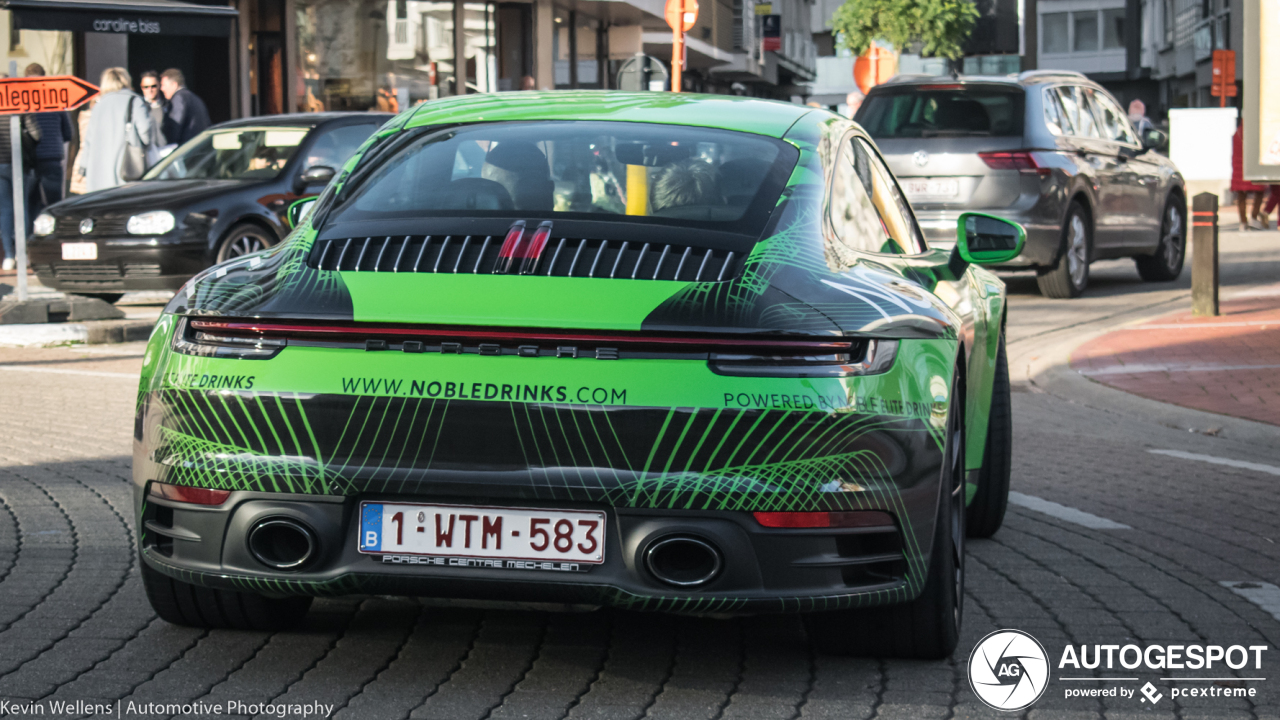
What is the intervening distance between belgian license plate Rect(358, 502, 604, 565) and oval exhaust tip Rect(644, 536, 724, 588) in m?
0.12

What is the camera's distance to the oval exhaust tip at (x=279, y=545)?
3742mm

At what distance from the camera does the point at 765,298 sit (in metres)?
3.69

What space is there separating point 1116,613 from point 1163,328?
27.9ft

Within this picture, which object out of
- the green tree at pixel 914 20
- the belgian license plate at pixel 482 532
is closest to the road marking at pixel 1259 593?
the belgian license plate at pixel 482 532

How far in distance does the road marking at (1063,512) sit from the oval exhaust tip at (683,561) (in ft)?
9.12

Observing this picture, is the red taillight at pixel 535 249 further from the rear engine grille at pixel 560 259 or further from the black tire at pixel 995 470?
the black tire at pixel 995 470

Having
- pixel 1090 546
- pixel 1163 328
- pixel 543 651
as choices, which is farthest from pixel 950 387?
pixel 1163 328

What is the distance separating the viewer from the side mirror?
13891 mm

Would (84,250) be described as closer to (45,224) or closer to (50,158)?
(45,224)

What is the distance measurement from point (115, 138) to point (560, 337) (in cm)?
1455

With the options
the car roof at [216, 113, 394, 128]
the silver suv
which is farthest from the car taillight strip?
the car roof at [216, 113, 394, 128]

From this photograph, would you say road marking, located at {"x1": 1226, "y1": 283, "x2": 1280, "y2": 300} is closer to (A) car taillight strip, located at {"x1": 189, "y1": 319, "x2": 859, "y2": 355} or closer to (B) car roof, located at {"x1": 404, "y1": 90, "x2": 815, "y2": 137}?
(B) car roof, located at {"x1": 404, "y1": 90, "x2": 815, "y2": 137}

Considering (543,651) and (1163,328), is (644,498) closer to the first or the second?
(543,651)

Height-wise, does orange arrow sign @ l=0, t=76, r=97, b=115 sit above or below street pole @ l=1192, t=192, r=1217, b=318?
above
